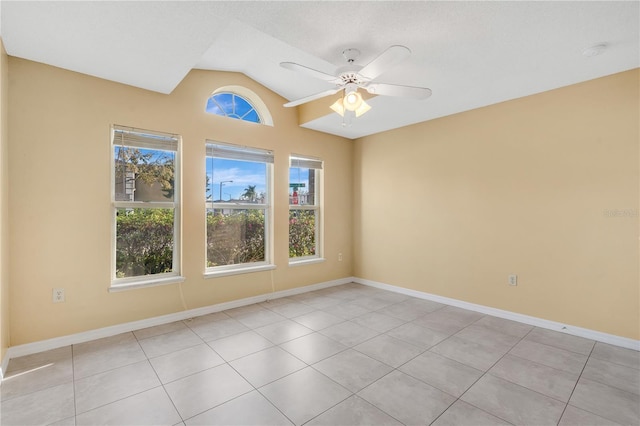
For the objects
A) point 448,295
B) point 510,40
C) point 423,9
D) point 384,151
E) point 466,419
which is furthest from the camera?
point 384,151

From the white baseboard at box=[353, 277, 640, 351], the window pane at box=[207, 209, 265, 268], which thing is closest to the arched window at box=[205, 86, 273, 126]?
the window pane at box=[207, 209, 265, 268]

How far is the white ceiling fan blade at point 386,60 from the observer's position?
1.89 m

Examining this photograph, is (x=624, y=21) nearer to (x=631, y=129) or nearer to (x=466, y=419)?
(x=631, y=129)

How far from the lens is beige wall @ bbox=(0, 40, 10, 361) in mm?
2281

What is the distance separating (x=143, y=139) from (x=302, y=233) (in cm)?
249

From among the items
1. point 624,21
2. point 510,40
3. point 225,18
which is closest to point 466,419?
point 510,40

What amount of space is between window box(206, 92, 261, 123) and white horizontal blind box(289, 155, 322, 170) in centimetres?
75

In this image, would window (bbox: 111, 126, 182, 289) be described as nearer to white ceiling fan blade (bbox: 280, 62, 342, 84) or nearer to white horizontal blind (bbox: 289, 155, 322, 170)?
white horizontal blind (bbox: 289, 155, 322, 170)

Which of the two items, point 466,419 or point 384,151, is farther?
point 384,151

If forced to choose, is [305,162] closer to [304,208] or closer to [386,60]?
[304,208]

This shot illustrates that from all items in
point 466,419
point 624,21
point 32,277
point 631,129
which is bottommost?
point 466,419

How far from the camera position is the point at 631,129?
8.92 feet

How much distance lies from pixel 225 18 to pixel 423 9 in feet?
4.31

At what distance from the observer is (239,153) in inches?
152
